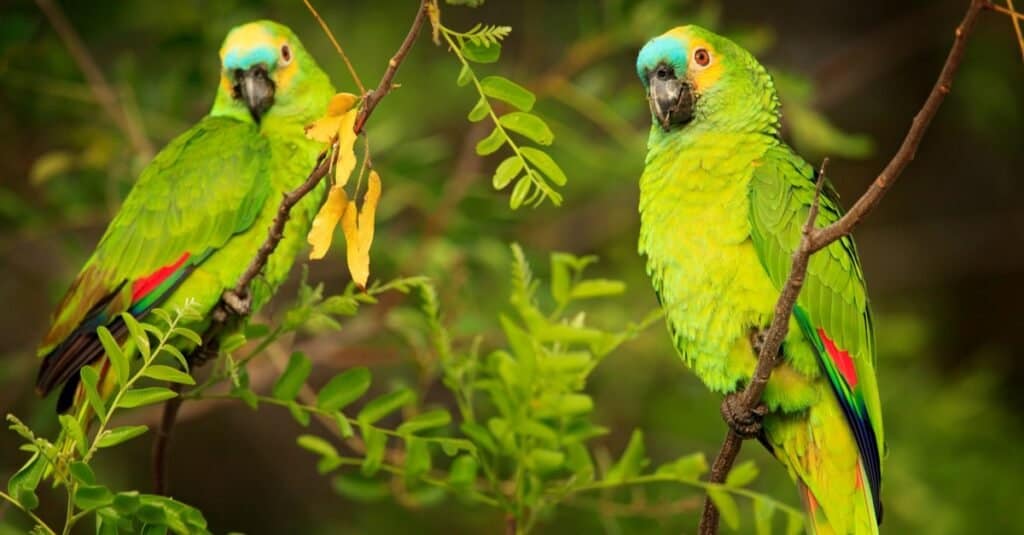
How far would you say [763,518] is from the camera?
2219mm

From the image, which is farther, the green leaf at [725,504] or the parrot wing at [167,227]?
the parrot wing at [167,227]

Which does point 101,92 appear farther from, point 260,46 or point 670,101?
point 670,101

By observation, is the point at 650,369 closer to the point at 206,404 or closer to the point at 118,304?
the point at 206,404

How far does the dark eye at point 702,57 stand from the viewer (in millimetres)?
2570

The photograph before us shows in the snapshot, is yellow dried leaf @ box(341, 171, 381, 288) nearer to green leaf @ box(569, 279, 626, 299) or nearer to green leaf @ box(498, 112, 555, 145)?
green leaf @ box(498, 112, 555, 145)

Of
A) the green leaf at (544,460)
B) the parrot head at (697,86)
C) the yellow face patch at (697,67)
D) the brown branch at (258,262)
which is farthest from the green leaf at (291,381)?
the yellow face patch at (697,67)

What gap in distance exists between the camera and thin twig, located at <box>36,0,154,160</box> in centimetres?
315

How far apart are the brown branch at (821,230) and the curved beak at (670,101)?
61cm

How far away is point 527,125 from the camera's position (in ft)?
6.10

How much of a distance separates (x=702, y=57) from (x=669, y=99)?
13 cm

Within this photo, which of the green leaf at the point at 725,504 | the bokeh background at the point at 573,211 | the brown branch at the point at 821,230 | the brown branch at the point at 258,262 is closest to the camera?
the brown branch at the point at 821,230

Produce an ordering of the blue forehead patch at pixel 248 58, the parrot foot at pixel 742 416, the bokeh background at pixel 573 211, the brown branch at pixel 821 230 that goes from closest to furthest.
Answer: the brown branch at pixel 821 230
the parrot foot at pixel 742 416
the blue forehead patch at pixel 248 58
the bokeh background at pixel 573 211

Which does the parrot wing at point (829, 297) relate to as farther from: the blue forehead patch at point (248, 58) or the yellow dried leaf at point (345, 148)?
the blue forehead patch at point (248, 58)

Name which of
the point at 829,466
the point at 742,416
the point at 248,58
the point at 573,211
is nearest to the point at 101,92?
the point at 248,58
